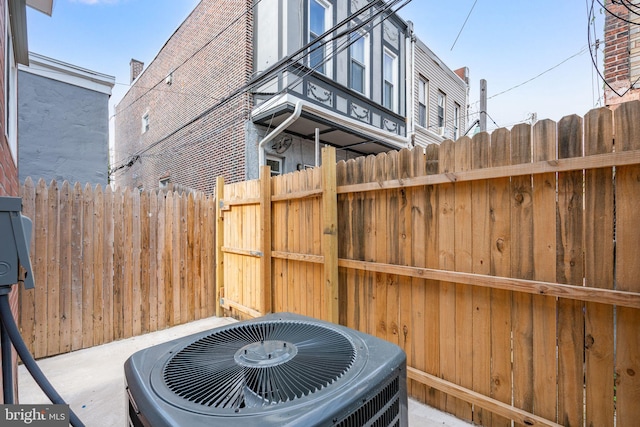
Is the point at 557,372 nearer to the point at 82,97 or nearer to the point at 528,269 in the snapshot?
the point at 528,269

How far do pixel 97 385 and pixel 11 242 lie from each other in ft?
9.11

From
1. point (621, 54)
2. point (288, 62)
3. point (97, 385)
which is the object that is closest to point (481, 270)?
point (97, 385)

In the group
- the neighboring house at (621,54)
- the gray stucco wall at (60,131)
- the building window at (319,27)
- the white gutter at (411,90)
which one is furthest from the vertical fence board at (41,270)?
the white gutter at (411,90)

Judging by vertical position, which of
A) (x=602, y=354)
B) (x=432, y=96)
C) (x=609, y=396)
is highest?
(x=432, y=96)

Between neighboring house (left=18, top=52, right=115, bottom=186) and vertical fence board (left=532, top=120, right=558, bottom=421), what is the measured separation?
7.97 m

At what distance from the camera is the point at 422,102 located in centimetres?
1001

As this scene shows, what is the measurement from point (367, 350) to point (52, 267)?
401 centimetres

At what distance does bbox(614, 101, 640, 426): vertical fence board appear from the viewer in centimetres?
157

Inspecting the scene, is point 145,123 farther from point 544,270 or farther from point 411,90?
point 544,270

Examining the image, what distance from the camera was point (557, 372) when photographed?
1801mm

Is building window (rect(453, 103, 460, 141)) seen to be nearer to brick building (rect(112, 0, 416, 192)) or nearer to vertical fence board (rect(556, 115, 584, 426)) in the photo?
brick building (rect(112, 0, 416, 192))

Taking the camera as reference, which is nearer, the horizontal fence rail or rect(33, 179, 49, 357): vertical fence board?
the horizontal fence rail

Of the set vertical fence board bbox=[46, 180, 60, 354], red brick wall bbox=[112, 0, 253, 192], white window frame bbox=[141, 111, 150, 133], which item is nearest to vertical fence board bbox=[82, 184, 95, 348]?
vertical fence board bbox=[46, 180, 60, 354]

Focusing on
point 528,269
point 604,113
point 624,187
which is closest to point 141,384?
point 528,269
